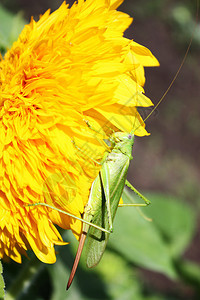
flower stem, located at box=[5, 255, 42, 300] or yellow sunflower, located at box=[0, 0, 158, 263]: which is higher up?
yellow sunflower, located at box=[0, 0, 158, 263]

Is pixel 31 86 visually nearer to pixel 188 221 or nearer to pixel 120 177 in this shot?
pixel 120 177

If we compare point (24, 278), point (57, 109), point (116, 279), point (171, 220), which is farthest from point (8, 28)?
point (171, 220)

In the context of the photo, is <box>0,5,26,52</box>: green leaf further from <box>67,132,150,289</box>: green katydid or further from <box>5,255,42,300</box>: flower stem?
<box>5,255,42,300</box>: flower stem

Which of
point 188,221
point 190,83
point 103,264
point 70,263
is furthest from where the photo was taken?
point 190,83

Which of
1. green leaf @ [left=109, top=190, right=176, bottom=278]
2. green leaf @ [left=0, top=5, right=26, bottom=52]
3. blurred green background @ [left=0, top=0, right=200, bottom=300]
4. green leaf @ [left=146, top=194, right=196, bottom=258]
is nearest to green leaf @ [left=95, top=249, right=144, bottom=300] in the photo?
blurred green background @ [left=0, top=0, right=200, bottom=300]

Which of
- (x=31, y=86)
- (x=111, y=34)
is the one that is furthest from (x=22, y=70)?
(x=111, y=34)

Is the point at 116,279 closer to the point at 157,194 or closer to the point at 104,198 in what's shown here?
the point at 157,194

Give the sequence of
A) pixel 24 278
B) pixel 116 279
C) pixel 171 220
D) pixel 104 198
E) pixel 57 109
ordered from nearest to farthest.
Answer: pixel 57 109
pixel 104 198
pixel 24 278
pixel 116 279
pixel 171 220
